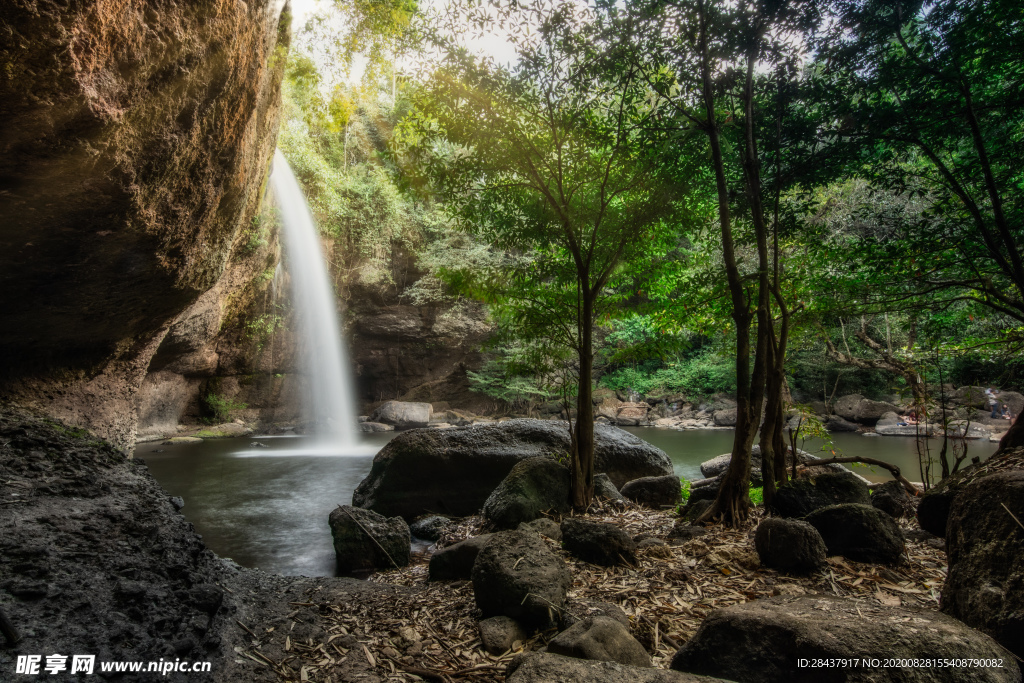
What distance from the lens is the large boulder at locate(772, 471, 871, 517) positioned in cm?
412

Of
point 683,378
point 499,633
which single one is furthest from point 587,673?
point 683,378

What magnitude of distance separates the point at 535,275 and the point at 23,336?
5.90m

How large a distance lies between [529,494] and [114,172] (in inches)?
189

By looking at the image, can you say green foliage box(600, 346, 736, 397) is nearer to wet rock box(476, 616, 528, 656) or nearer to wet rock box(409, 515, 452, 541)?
wet rock box(409, 515, 452, 541)

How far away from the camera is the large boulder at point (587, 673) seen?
1.59 metres

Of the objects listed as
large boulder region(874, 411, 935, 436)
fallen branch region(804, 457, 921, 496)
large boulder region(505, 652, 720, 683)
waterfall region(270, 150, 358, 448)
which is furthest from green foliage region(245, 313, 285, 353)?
large boulder region(874, 411, 935, 436)

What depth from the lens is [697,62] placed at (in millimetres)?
4680

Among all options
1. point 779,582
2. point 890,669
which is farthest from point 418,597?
A: point 890,669

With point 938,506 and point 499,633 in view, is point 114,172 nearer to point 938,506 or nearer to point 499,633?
point 499,633

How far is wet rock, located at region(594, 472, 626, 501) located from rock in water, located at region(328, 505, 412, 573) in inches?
89.6

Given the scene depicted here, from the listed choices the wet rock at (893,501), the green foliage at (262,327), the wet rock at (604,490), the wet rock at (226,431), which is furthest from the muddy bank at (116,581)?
the green foliage at (262,327)

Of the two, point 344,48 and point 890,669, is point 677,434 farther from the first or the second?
point 890,669

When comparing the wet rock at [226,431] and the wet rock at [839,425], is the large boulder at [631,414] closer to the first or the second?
the wet rock at [839,425]

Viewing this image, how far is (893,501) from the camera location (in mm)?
4453
